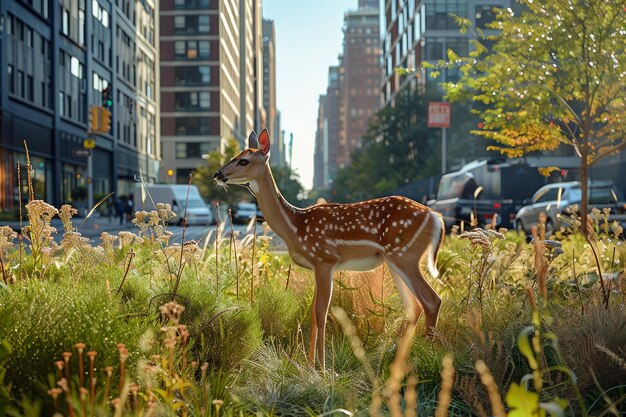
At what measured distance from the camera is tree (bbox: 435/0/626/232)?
12.1 meters

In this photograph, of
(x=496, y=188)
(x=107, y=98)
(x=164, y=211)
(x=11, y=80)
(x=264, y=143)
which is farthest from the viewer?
(x=11, y=80)

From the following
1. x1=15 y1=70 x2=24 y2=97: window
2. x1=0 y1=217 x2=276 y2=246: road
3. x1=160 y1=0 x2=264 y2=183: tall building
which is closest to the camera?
x1=0 y1=217 x2=276 y2=246: road

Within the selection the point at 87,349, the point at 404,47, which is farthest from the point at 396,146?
the point at 87,349

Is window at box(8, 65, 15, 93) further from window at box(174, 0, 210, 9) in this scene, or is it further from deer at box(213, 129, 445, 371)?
window at box(174, 0, 210, 9)

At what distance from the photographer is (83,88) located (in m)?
42.0

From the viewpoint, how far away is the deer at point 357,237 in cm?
557

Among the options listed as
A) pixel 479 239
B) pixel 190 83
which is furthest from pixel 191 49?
pixel 479 239

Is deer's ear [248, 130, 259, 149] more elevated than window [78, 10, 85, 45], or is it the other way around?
window [78, 10, 85, 45]

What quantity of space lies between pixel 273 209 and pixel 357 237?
67 centimetres

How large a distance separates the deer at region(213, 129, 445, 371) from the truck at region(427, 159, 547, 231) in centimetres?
2022

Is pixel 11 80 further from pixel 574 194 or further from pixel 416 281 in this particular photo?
pixel 416 281

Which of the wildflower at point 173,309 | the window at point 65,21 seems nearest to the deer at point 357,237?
the wildflower at point 173,309

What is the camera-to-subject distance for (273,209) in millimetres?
5816

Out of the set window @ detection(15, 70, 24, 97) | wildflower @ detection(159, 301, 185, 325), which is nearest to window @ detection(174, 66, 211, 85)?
window @ detection(15, 70, 24, 97)
